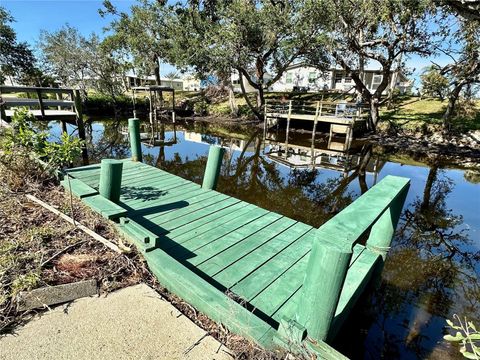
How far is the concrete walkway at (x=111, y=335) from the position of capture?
1.81 metres

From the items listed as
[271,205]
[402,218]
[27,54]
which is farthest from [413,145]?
[27,54]

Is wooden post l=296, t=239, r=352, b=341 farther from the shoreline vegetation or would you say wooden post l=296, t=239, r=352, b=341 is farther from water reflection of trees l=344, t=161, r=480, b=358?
water reflection of trees l=344, t=161, r=480, b=358

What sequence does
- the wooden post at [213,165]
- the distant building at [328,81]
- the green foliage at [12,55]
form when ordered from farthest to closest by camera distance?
the distant building at [328,81]
the green foliage at [12,55]
the wooden post at [213,165]

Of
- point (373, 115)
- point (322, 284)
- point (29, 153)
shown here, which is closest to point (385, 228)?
point (322, 284)

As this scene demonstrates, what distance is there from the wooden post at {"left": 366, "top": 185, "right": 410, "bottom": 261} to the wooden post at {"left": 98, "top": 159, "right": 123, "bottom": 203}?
3.36 meters

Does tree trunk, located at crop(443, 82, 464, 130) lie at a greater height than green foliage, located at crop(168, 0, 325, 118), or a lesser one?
lesser

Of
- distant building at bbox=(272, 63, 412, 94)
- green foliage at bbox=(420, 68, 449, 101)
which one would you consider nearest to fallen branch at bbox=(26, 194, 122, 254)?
green foliage at bbox=(420, 68, 449, 101)

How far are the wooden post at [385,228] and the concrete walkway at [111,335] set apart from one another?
87.6 inches

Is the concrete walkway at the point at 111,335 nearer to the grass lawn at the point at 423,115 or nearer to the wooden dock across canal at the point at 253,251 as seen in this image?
the wooden dock across canal at the point at 253,251

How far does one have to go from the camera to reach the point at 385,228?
10.5 ft

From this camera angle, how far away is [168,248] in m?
3.29

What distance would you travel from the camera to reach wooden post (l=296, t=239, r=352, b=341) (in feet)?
4.67

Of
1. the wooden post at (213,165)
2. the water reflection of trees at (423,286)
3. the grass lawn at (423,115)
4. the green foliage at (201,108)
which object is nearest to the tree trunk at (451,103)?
the grass lawn at (423,115)

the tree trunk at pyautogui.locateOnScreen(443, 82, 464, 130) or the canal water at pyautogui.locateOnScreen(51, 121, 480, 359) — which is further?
the tree trunk at pyautogui.locateOnScreen(443, 82, 464, 130)
